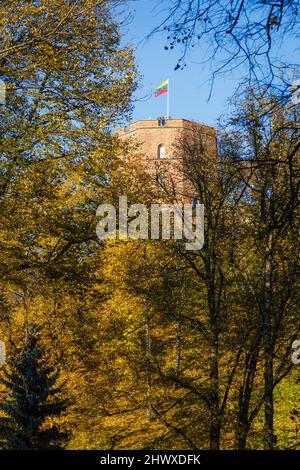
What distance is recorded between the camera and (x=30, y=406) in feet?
52.4

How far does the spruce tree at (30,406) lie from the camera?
15477 millimetres

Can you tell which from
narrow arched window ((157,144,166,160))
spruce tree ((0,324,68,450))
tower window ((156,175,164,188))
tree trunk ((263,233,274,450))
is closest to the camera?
tree trunk ((263,233,274,450))

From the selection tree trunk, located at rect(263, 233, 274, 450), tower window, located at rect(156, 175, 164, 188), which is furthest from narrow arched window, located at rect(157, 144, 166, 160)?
tree trunk, located at rect(263, 233, 274, 450)

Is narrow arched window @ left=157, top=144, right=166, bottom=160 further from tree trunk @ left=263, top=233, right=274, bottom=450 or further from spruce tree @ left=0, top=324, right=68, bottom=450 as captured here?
tree trunk @ left=263, top=233, right=274, bottom=450

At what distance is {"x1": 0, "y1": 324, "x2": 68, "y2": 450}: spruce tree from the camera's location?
50.8 feet

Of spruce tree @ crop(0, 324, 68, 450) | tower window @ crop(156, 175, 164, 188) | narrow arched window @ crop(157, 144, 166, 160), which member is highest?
narrow arched window @ crop(157, 144, 166, 160)

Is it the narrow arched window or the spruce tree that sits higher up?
the narrow arched window

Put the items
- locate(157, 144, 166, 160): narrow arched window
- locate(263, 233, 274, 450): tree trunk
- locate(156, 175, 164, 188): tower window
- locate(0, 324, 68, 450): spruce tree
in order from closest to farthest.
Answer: locate(263, 233, 274, 450): tree trunk
locate(156, 175, 164, 188): tower window
locate(0, 324, 68, 450): spruce tree
locate(157, 144, 166, 160): narrow arched window

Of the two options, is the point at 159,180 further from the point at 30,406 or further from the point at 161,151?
the point at 161,151

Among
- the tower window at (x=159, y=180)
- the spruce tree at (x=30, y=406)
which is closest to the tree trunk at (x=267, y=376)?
the tower window at (x=159, y=180)

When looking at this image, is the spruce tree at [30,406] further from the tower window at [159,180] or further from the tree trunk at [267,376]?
the tree trunk at [267,376]

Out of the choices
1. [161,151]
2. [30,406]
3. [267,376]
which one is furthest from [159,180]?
[161,151]

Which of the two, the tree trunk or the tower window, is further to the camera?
the tower window
